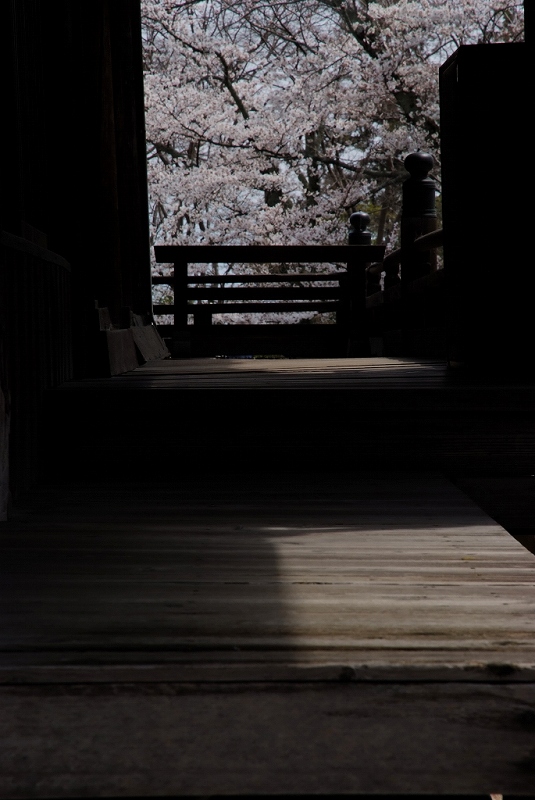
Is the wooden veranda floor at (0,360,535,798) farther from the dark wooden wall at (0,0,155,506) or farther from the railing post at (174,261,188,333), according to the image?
the railing post at (174,261,188,333)

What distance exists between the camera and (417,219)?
6.83 meters

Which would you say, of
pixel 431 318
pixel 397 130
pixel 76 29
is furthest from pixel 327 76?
pixel 76 29

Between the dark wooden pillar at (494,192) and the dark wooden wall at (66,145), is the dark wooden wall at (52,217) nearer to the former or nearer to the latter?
the dark wooden wall at (66,145)

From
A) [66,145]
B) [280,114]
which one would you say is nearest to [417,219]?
[66,145]

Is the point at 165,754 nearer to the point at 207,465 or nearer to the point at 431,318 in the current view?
the point at 207,465

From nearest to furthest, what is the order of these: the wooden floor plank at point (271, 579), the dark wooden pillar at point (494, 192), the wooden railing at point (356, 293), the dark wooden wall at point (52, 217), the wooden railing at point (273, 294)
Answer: the wooden floor plank at point (271, 579) → the dark wooden wall at point (52, 217) → the dark wooden pillar at point (494, 192) → the wooden railing at point (356, 293) → the wooden railing at point (273, 294)

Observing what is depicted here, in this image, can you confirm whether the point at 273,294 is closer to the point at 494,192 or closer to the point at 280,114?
the point at 494,192

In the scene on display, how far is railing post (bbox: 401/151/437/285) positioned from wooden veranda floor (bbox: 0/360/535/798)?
454 centimetres

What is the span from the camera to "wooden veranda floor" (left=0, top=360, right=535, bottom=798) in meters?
1.01

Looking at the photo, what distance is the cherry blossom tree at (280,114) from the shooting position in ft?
49.5

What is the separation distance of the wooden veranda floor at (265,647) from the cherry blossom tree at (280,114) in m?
13.9

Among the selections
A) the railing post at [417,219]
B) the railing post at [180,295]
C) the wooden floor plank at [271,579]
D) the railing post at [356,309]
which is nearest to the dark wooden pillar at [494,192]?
the wooden floor plank at [271,579]

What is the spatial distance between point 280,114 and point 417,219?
400 inches

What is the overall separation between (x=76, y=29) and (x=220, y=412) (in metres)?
2.43
